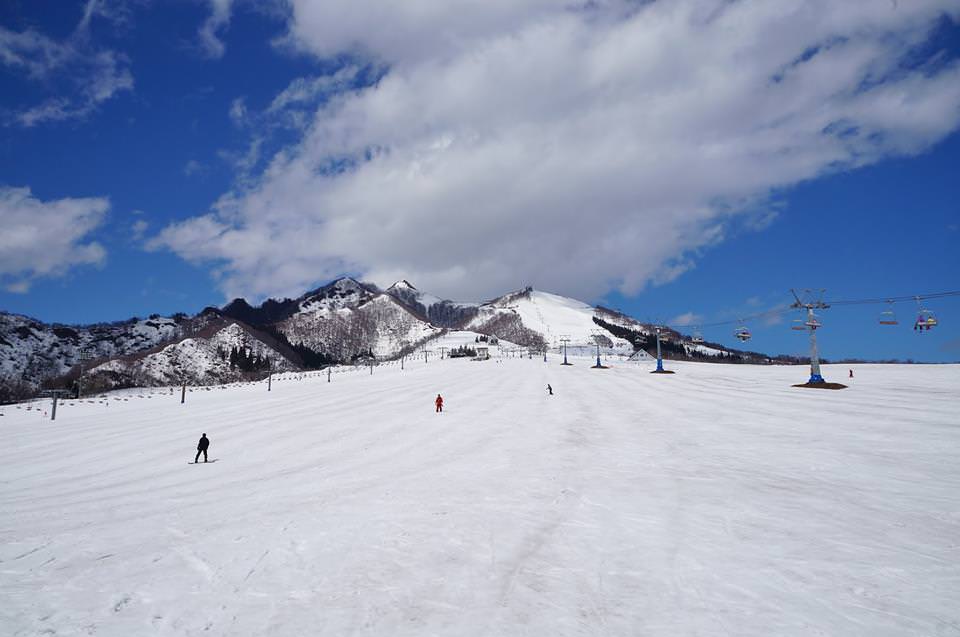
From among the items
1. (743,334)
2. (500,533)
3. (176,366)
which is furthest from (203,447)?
(176,366)

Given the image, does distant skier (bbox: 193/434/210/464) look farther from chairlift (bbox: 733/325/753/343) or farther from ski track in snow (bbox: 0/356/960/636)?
chairlift (bbox: 733/325/753/343)

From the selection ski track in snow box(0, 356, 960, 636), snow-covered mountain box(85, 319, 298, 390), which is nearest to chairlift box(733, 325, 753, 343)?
ski track in snow box(0, 356, 960, 636)

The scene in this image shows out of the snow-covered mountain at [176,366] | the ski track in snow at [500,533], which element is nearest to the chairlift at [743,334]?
the ski track in snow at [500,533]

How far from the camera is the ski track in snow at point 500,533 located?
7.86 metres

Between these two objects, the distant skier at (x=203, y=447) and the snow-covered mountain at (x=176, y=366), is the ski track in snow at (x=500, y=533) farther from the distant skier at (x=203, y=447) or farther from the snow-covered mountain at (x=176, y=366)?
the snow-covered mountain at (x=176, y=366)

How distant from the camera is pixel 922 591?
8250 mm

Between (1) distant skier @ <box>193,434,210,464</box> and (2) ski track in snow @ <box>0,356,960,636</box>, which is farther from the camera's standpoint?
(1) distant skier @ <box>193,434,210,464</box>

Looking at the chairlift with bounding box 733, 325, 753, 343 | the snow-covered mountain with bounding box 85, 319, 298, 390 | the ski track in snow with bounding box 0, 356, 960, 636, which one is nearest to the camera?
the ski track in snow with bounding box 0, 356, 960, 636

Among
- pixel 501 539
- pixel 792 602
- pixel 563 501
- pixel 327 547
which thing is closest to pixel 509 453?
pixel 563 501

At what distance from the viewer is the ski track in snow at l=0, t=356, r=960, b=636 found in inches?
310

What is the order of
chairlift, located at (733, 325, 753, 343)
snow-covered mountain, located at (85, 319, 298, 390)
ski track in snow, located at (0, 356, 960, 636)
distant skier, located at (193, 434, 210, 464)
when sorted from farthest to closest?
snow-covered mountain, located at (85, 319, 298, 390)
chairlift, located at (733, 325, 753, 343)
distant skier, located at (193, 434, 210, 464)
ski track in snow, located at (0, 356, 960, 636)

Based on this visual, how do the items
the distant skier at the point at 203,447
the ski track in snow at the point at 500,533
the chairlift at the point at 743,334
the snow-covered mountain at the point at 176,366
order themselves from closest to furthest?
1. the ski track in snow at the point at 500,533
2. the distant skier at the point at 203,447
3. the chairlift at the point at 743,334
4. the snow-covered mountain at the point at 176,366

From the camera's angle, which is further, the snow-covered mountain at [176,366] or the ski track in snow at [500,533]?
the snow-covered mountain at [176,366]

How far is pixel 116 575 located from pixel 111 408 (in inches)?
1740
